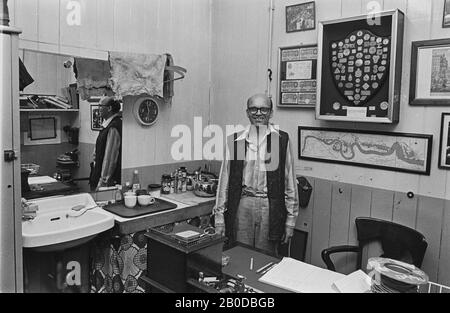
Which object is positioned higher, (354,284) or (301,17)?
(301,17)

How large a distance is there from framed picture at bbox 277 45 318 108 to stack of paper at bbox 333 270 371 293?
1384 millimetres

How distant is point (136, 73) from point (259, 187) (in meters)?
1.14

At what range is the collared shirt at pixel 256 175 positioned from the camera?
7.71 ft

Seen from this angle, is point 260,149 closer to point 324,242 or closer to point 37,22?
point 324,242

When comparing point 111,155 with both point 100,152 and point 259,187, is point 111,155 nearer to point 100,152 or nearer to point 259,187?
point 100,152

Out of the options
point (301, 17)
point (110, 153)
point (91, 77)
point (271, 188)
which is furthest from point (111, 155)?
point (301, 17)

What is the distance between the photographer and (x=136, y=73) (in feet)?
8.54

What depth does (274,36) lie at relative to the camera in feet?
9.20

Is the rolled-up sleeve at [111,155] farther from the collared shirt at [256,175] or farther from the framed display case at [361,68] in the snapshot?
the framed display case at [361,68]

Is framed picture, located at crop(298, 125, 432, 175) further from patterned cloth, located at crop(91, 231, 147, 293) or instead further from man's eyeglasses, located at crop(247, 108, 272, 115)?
patterned cloth, located at crop(91, 231, 147, 293)

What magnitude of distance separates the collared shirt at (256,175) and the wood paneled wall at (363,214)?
34 cm

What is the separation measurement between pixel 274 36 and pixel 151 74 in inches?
37.0
